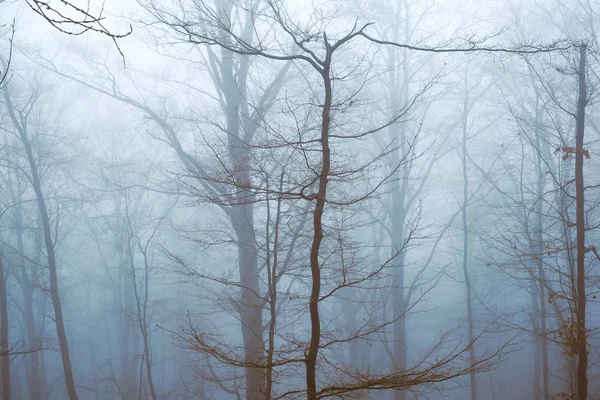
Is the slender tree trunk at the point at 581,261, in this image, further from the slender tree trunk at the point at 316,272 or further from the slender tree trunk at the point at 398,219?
the slender tree trunk at the point at 398,219

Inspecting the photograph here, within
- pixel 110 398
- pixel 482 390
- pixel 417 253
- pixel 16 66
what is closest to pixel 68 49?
pixel 16 66

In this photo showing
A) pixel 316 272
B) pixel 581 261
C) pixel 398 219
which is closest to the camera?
pixel 316 272

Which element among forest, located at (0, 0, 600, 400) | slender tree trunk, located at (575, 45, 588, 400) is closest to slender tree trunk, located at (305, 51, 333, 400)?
forest, located at (0, 0, 600, 400)

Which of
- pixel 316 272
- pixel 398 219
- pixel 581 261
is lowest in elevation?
pixel 316 272

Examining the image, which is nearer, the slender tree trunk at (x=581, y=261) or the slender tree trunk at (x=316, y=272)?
the slender tree trunk at (x=316, y=272)

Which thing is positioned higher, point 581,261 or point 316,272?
point 581,261

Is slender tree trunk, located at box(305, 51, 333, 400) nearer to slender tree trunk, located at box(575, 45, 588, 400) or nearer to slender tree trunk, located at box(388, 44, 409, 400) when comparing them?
slender tree trunk, located at box(575, 45, 588, 400)

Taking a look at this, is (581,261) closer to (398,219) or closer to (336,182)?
(336,182)

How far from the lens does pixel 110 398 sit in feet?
69.5

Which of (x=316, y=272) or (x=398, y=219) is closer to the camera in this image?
(x=316, y=272)

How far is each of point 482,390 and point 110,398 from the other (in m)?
16.5

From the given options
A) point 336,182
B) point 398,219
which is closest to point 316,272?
point 336,182

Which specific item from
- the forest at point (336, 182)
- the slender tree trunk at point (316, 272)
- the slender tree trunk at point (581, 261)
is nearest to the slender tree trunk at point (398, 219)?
the forest at point (336, 182)

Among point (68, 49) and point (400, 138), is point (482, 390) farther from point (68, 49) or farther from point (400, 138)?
point (68, 49)
